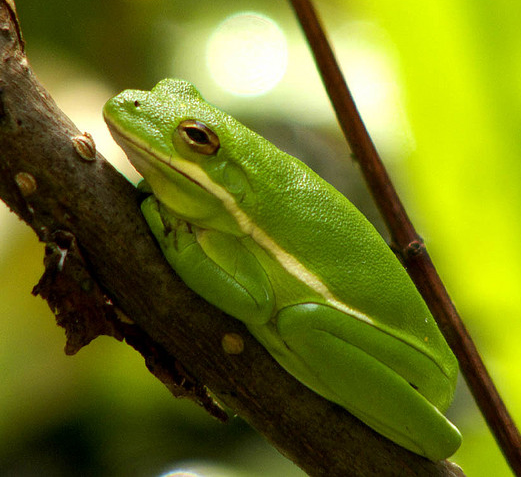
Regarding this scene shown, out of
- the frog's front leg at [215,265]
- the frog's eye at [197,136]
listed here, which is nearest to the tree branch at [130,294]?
the frog's front leg at [215,265]

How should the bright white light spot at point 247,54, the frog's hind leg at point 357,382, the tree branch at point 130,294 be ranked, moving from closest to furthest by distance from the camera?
the tree branch at point 130,294 → the frog's hind leg at point 357,382 → the bright white light spot at point 247,54

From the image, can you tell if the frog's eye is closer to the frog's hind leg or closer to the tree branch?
the tree branch

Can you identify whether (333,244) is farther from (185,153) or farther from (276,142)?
(276,142)

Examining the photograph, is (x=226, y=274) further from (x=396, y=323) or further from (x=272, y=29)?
(x=272, y=29)

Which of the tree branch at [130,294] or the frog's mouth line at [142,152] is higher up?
the frog's mouth line at [142,152]

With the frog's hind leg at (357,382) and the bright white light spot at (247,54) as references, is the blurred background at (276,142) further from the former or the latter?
the frog's hind leg at (357,382)

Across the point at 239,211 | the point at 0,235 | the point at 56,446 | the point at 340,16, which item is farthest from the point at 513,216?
the point at 56,446

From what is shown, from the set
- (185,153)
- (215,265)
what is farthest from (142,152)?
(215,265)

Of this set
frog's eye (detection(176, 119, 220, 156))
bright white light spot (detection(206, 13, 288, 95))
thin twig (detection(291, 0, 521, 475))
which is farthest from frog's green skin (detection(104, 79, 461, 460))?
bright white light spot (detection(206, 13, 288, 95))
